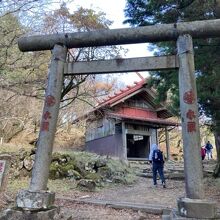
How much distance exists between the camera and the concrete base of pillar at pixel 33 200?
16.4 ft

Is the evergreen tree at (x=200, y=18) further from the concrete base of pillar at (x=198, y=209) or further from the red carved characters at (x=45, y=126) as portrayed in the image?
the red carved characters at (x=45, y=126)

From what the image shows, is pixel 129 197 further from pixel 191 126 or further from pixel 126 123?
pixel 126 123

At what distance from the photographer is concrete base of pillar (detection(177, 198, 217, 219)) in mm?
4566

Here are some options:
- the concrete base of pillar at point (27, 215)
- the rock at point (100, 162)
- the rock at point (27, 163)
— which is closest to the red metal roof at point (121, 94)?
the rock at point (100, 162)

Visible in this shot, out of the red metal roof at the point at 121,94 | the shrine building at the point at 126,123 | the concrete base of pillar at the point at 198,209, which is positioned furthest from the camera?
the shrine building at the point at 126,123

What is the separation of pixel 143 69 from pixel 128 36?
71 cm

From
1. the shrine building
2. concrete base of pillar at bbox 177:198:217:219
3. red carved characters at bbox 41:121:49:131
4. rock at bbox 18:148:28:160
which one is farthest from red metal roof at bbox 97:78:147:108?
concrete base of pillar at bbox 177:198:217:219

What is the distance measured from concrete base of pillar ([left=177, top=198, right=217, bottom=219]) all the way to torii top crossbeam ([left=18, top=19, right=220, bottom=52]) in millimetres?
2924

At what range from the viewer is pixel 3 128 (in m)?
20.6

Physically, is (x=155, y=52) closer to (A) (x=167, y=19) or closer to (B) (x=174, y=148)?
(A) (x=167, y=19)

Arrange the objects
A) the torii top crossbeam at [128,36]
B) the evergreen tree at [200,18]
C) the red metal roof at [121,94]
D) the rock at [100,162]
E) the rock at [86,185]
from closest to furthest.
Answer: the torii top crossbeam at [128,36] < the evergreen tree at [200,18] < the rock at [86,185] < the rock at [100,162] < the red metal roof at [121,94]

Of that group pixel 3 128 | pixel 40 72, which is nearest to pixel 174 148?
pixel 3 128

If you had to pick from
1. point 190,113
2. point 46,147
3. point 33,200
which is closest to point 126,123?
point 46,147

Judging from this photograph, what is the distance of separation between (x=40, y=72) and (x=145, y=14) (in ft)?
19.8
